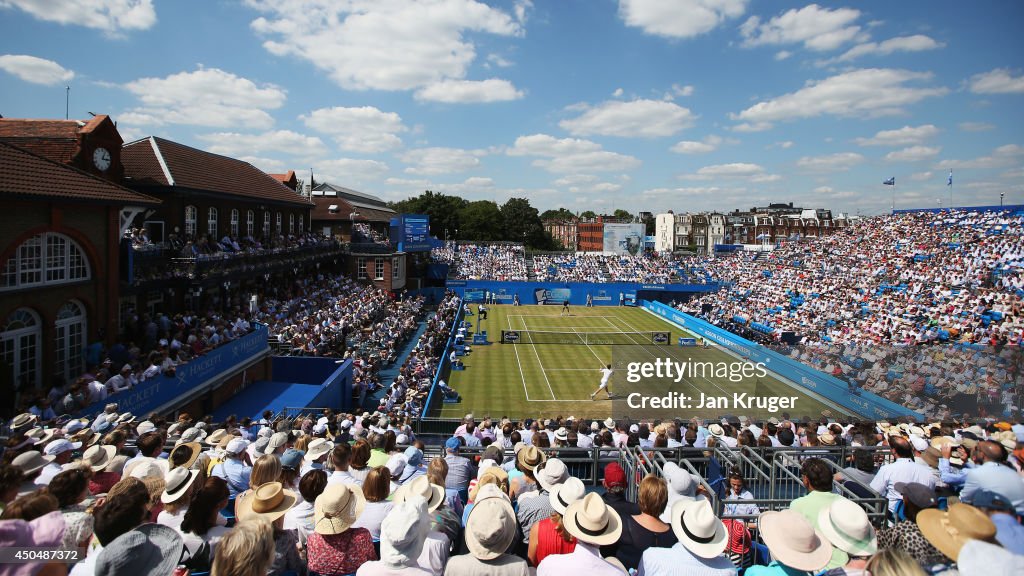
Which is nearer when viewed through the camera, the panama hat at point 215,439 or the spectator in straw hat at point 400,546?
the spectator in straw hat at point 400,546

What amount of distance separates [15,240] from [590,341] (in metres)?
28.3

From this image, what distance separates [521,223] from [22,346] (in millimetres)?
102368

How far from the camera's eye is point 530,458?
6.23m

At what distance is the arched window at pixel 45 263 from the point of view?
504 inches

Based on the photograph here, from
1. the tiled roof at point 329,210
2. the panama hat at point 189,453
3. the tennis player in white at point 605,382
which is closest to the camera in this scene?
the panama hat at point 189,453

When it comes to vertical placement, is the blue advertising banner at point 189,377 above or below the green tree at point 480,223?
below

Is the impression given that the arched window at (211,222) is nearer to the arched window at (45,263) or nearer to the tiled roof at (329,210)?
the arched window at (45,263)

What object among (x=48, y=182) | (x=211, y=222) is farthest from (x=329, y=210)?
(x=48, y=182)

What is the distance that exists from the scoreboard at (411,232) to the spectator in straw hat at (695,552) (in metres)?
46.3

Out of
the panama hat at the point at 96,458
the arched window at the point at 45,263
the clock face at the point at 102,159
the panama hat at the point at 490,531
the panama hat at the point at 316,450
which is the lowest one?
the panama hat at the point at 316,450

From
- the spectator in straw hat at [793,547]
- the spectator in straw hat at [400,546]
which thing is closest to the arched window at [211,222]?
the spectator in straw hat at [400,546]

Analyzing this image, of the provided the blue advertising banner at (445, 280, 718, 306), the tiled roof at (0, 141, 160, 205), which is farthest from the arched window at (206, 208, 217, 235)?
the blue advertising banner at (445, 280, 718, 306)

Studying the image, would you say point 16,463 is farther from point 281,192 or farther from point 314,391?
point 281,192

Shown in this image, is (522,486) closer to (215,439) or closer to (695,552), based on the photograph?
(695,552)
